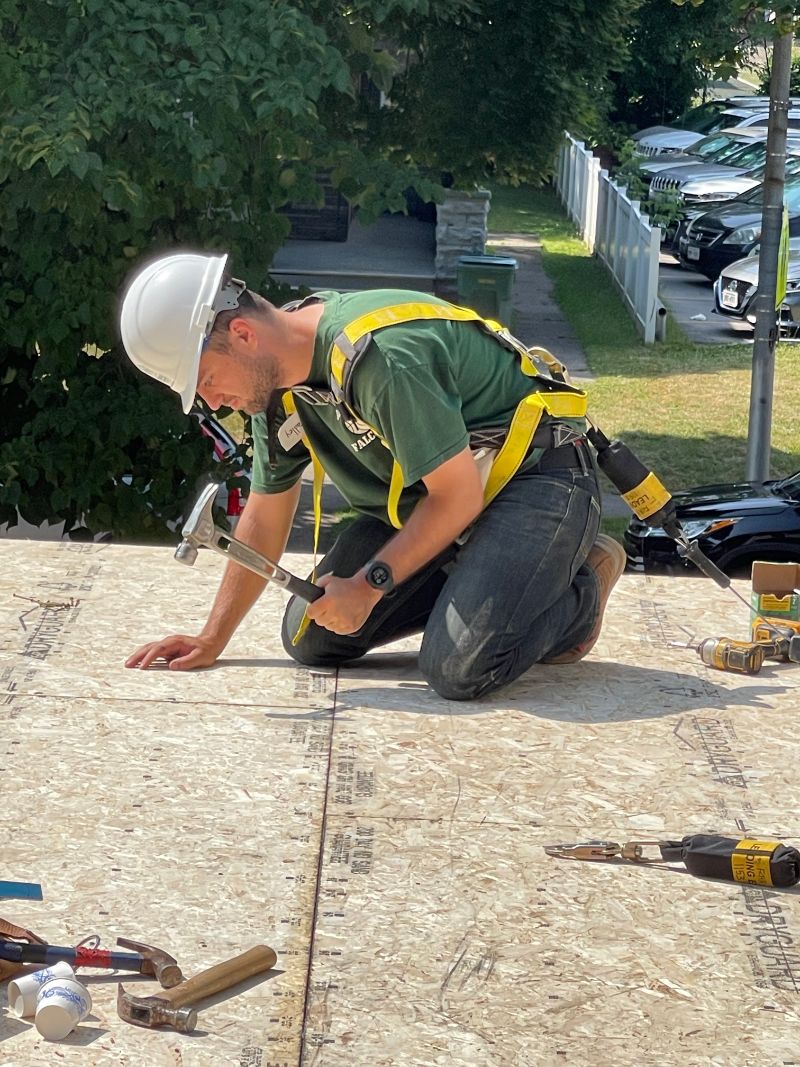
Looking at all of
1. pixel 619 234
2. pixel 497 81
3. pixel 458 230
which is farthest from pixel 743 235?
pixel 497 81

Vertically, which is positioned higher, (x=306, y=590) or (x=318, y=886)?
(x=306, y=590)

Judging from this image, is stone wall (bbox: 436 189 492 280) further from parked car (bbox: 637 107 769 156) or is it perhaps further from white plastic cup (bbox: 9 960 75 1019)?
white plastic cup (bbox: 9 960 75 1019)

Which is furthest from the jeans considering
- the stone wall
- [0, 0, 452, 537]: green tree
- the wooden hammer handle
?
the stone wall

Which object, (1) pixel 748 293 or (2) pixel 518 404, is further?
(1) pixel 748 293

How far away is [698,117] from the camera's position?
31.7 metres

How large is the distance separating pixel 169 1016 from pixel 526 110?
940cm

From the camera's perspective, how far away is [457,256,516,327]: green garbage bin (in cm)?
1719

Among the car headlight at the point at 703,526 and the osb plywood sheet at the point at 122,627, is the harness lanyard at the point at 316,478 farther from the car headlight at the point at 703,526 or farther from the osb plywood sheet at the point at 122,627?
the car headlight at the point at 703,526

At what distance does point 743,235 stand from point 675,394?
19.3 feet

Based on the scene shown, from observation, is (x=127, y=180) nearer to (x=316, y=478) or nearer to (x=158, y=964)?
(x=316, y=478)

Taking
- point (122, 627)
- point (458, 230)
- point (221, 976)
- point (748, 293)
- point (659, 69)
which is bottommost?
point (748, 293)

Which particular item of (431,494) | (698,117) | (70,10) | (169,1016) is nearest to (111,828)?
(169,1016)

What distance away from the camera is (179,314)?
3932 millimetres

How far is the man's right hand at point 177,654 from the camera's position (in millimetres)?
4547
